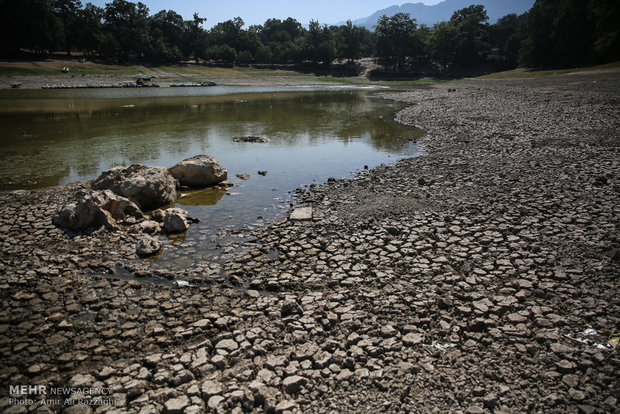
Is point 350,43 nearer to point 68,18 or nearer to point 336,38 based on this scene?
point 336,38

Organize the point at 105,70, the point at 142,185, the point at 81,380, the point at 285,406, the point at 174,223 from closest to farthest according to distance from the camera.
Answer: the point at 285,406
the point at 81,380
the point at 174,223
the point at 142,185
the point at 105,70

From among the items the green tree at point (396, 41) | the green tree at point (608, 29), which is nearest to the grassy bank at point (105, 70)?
the green tree at point (396, 41)

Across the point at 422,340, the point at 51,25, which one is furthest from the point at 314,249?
the point at 51,25

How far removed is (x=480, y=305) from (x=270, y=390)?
3.95 meters

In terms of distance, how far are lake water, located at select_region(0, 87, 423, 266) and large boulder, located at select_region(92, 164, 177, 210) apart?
2.26 ft

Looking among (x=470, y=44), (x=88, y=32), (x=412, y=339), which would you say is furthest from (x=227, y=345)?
(x=470, y=44)

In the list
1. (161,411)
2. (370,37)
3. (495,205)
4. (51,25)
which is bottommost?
(161,411)

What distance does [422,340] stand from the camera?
5.75 m

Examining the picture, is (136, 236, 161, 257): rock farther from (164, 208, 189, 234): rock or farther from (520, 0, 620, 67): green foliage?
(520, 0, 620, 67): green foliage

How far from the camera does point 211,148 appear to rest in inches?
860

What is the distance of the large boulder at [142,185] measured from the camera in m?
12.0

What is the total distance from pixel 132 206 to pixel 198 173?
3.66 metres

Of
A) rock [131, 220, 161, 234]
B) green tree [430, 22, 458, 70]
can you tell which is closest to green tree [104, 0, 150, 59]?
green tree [430, 22, 458, 70]

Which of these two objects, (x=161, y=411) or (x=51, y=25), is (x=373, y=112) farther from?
(x=51, y=25)
